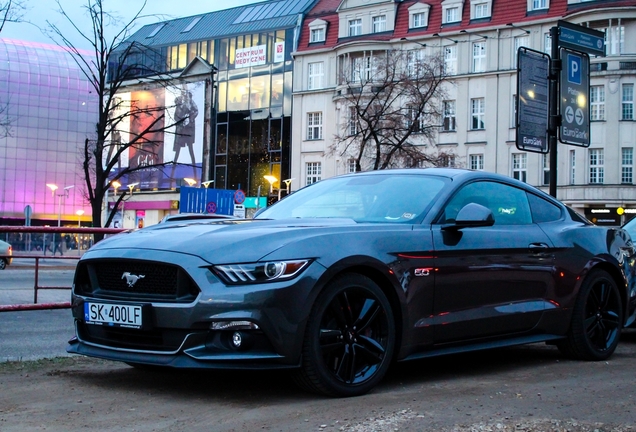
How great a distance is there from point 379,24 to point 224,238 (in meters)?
56.0

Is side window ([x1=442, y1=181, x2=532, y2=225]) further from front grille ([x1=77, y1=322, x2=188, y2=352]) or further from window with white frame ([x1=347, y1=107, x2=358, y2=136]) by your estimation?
window with white frame ([x1=347, y1=107, x2=358, y2=136])

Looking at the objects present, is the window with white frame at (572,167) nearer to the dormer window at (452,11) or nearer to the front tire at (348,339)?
the dormer window at (452,11)

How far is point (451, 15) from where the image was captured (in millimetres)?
56312

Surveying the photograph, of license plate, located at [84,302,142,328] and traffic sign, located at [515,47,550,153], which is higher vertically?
traffic sign, located at [515,47,550,153]

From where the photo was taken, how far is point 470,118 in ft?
181

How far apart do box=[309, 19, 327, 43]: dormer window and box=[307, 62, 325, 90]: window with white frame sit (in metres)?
1.75

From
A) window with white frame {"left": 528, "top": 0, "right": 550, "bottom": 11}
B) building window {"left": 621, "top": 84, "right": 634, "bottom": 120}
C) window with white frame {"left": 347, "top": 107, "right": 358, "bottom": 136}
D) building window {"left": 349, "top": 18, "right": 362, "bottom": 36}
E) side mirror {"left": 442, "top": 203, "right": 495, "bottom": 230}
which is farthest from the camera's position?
building window {"left": 349, "top": 18, "right": 362, "bottom": 36}

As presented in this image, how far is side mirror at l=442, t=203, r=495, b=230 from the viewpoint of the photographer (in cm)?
584

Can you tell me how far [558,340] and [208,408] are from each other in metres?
3.32

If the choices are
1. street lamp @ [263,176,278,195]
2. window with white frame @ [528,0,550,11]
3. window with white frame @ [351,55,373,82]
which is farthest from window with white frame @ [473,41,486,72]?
street lamp @ [263,176,278,195]

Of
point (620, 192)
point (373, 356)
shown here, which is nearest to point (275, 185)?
point (620, 192)

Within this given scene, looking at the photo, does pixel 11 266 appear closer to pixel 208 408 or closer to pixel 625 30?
pixel 208 408

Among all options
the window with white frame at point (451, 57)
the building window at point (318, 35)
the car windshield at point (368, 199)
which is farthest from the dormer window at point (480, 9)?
the car windshield at point (368, 199)

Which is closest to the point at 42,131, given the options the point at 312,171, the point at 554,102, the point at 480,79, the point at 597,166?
the point at 312,171
